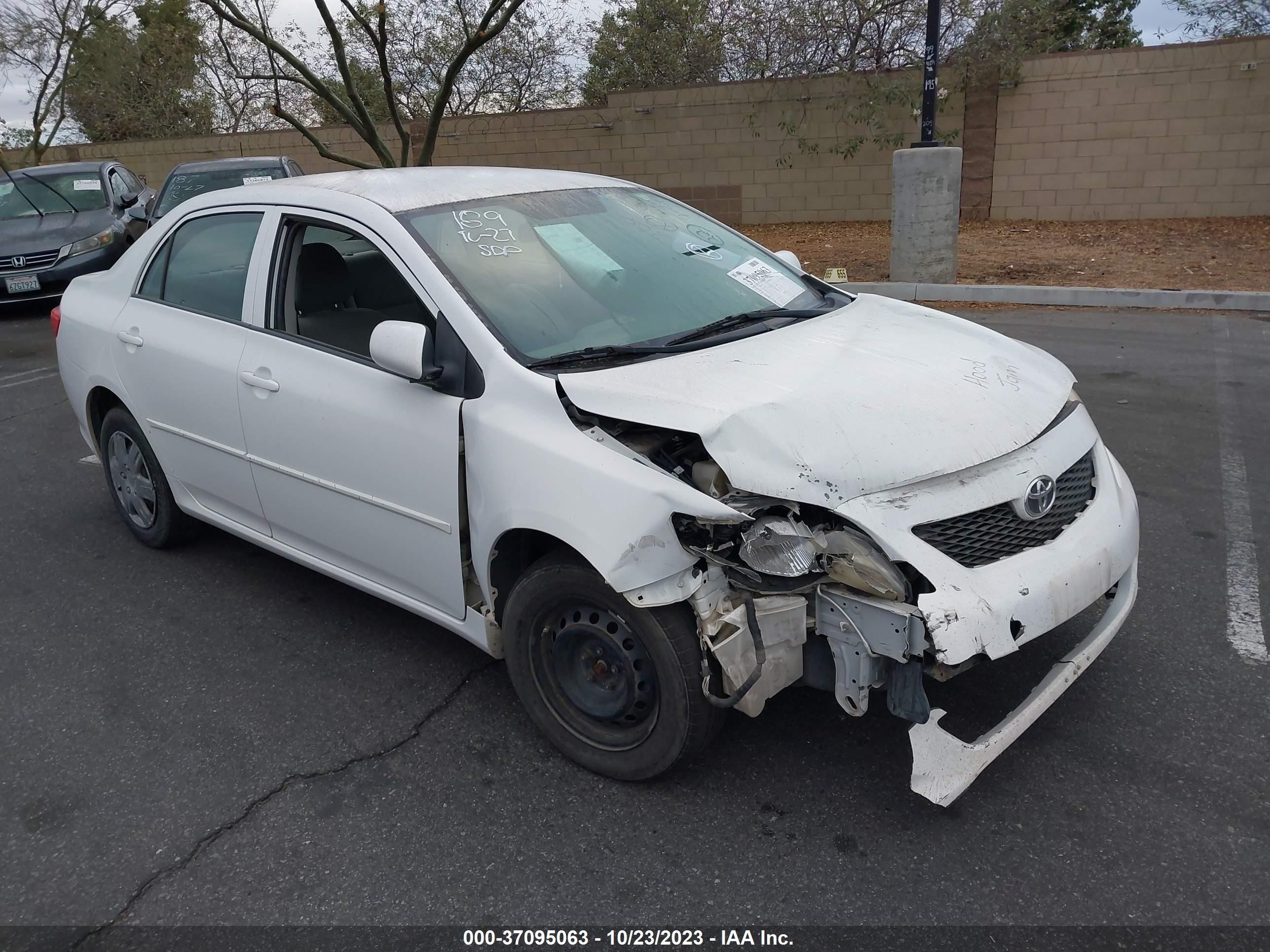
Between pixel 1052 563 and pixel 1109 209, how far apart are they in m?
13.4

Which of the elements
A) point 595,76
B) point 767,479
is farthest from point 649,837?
point 595,76

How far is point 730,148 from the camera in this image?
1653cm

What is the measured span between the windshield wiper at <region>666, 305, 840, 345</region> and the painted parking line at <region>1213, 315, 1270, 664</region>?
1955 mm

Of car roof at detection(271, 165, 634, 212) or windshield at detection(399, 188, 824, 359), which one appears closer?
windshield at detection(399, 188, 824, 359)

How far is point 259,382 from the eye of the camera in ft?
12.3

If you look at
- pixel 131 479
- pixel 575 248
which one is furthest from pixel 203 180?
pixel 575 248

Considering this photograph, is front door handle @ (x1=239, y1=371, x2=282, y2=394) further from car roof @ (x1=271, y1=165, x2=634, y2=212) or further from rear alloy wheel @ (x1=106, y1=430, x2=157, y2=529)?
rear alloy wheel @ (x1=106, y1=430, x2=157, y2=529)

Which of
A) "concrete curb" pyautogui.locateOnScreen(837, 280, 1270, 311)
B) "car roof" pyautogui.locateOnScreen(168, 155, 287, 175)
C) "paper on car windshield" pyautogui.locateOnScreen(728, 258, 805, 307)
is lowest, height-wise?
"concrete curb" pyautogui.locateOnScreen(837, 280, 1270, 311)

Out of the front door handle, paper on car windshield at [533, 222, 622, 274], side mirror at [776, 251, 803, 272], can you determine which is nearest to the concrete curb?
side mirror at [776, 251, 803, 272]

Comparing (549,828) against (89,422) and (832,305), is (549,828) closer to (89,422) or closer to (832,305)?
(832,305)

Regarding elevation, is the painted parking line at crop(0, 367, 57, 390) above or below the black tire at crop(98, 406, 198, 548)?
below

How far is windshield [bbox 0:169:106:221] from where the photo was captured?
1236 cm

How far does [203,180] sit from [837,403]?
431 inches

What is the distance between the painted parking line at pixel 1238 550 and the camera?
366 cm
